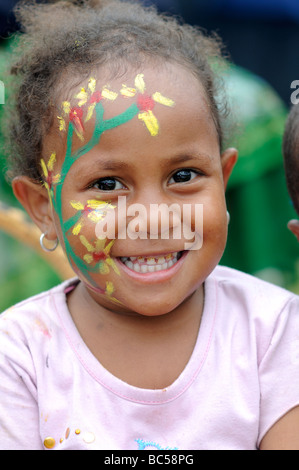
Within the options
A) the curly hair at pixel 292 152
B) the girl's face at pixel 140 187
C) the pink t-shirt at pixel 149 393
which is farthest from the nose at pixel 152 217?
the curly hair at pixel 292 152

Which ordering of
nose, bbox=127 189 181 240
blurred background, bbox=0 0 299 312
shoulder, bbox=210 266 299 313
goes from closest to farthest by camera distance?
1. nose, bbox=127 189 181 240
2. shoulder, bbox=210 266 299 313
3. blurred background, bbox=0 0 299 312

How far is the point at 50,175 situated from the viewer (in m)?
1.58

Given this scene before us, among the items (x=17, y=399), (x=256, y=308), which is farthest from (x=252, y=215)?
(x=17, y=399)

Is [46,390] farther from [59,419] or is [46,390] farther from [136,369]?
[136,369]

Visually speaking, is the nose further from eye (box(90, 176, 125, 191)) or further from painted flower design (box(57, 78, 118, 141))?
painted flower design (box(57, 78, 118, 141))

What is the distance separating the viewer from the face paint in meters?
1.44

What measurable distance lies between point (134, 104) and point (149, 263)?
0.37 metres

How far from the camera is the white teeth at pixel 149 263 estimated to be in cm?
147

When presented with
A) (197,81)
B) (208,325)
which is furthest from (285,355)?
(197,81)

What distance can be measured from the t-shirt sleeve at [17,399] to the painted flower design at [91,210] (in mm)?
338

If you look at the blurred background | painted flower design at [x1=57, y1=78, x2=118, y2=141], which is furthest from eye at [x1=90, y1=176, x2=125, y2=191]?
the blurred background

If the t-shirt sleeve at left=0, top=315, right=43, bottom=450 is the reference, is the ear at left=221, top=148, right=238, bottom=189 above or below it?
above

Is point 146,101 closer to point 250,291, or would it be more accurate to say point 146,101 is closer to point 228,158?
point 228,158

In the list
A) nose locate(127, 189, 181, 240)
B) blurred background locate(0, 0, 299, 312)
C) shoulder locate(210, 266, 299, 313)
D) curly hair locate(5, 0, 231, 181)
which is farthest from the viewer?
blurred background locate(0, 0, 299, 312)
